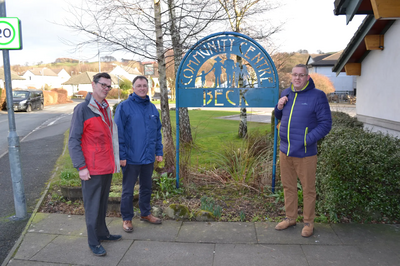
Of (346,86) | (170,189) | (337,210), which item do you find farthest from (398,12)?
(346,86)

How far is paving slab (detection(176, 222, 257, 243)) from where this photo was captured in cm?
378

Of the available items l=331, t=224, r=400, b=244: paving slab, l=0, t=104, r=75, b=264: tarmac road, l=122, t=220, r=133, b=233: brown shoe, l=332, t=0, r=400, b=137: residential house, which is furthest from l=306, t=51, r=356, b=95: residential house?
l=122, t=220, r=133, b=233: brown shoe

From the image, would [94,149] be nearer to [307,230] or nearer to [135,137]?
[135,137]

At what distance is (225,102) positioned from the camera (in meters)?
5.48

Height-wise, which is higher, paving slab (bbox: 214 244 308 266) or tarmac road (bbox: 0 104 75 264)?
tarmac road (bbox: 0 104 75 264)

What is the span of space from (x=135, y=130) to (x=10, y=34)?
2089 mm

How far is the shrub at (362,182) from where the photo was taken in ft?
12.8

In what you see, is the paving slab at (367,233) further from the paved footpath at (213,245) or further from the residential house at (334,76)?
the residential house at (334,76)

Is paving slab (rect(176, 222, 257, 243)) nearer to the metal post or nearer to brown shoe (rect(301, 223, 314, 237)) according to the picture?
brown shoe (rect(301, 223, 314, 237))

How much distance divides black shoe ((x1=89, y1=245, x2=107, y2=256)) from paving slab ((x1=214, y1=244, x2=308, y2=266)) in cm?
120

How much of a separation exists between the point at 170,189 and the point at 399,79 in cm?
458

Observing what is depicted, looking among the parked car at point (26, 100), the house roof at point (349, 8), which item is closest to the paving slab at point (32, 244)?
the house roof at point (349, 8)

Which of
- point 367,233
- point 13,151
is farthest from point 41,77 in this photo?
point 367,233

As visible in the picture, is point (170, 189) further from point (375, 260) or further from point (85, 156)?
point (375, 260)
